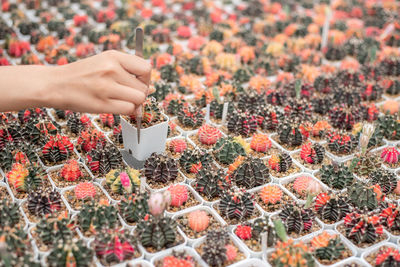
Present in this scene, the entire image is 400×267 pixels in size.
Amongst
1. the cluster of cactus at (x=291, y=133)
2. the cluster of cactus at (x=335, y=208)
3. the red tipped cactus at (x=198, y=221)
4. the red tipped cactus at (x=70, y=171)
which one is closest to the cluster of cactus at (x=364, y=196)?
the cluster of cactus at (x=335, y=208)

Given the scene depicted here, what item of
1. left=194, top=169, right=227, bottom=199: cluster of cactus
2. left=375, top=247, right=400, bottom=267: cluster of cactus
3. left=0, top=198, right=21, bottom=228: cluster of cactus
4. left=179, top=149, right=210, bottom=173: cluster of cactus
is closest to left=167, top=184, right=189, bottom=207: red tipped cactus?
left=194, top=169, right=227, bottom=199: cluster of cactus

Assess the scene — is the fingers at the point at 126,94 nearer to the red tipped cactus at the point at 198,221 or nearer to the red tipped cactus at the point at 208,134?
the red tipped cactus at the point at 198,221

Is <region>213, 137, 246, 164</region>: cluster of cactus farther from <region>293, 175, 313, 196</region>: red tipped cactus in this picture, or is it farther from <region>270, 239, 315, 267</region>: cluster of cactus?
<region>270, 239, 315, 267</region>: cluster of cactus

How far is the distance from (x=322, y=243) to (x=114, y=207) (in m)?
0.90

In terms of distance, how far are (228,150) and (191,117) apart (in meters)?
0.47

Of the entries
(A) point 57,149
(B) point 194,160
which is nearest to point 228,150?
(B) point 194,160

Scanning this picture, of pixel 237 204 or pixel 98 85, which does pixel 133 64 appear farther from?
pixel 237 204

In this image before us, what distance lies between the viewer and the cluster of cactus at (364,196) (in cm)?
216

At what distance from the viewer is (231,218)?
2.13 metres

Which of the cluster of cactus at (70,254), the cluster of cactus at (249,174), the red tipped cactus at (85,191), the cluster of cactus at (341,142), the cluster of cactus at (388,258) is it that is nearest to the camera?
the cluster of cactus at (70,254)

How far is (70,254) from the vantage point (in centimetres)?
171

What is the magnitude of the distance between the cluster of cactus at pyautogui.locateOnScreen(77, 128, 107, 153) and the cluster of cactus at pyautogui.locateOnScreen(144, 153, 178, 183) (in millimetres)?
335

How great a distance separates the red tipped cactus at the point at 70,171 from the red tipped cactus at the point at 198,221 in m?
0.64

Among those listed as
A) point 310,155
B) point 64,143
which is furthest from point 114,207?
point 310,155
